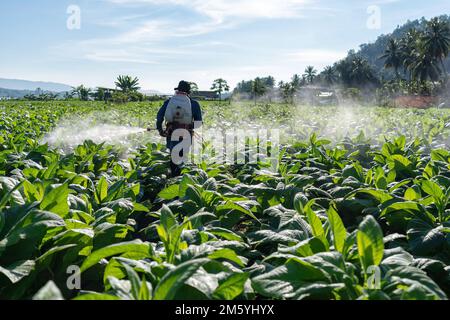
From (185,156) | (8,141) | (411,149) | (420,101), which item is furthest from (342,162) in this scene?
(420,101)

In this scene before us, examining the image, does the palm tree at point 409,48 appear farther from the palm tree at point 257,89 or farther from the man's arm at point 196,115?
the man's arm at point 196,115

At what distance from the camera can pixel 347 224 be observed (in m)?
4.23

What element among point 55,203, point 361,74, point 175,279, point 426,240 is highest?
point 361,74

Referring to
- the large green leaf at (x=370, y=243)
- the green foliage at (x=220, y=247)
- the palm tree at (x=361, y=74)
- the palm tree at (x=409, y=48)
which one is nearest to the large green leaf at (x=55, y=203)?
the green foliage at (x=220, y=247)

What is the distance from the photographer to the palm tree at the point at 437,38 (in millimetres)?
73375

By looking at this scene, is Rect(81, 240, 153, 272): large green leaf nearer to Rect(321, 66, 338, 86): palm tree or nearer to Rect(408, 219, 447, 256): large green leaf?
Rect(408, 219, 447, 256): large green leaf

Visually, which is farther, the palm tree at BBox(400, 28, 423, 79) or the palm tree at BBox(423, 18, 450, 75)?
the palm tree at BBox(400, 28, 423, 79)

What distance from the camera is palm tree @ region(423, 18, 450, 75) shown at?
7338cm

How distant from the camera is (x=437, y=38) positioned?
7394 cm

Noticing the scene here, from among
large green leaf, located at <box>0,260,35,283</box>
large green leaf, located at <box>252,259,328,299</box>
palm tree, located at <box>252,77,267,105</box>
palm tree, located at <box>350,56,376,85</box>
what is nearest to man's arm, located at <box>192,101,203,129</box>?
large green leaf, located at <box>0,260,35,283</box>

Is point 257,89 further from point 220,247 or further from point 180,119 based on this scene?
point 220,247

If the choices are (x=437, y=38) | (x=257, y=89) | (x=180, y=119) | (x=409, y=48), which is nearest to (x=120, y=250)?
(x=180, y=119)

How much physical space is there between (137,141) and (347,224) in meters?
6.84
